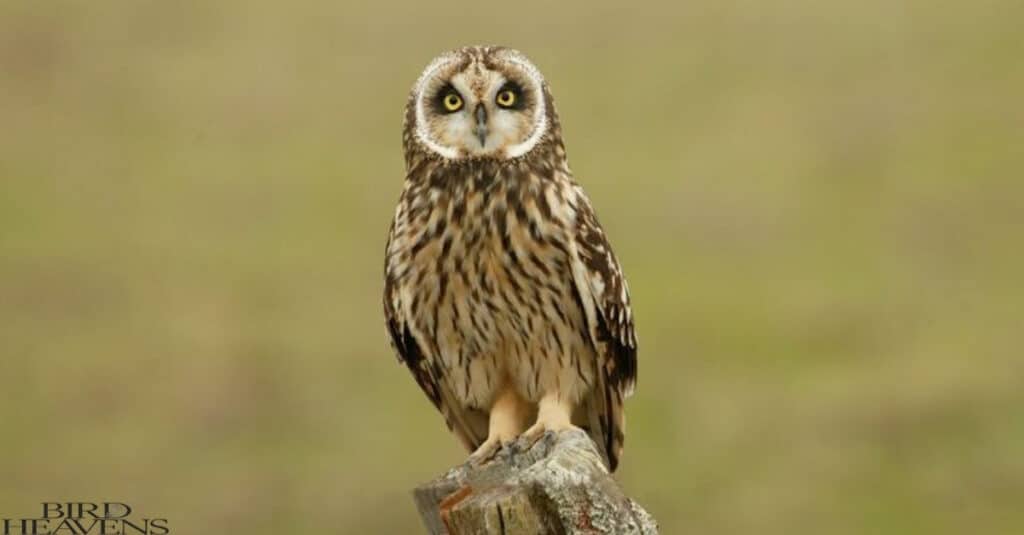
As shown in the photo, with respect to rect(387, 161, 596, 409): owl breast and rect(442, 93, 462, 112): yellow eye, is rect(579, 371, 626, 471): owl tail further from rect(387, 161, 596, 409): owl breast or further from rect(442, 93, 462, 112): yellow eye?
rect(442, 93, 462, 112): yellow eye

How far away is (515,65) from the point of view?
6160 mm

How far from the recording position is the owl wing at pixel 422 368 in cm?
643

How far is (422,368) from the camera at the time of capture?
6.64 meters

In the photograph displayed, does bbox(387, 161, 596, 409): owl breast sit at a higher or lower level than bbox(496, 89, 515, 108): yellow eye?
lower

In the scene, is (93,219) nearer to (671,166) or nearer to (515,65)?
(671,166)

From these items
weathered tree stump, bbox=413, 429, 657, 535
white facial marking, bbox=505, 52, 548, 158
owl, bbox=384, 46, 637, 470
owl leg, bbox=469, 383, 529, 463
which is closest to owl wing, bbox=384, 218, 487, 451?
owl, bbox=384, 46, 637, 470

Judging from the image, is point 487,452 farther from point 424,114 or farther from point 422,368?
point 424,114

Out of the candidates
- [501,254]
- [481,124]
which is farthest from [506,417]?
[481,124]

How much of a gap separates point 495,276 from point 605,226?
832 cm

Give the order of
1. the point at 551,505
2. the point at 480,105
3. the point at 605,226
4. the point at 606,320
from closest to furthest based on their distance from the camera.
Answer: the point at 551,505 < the point at 480,105 < the point at 606,320 < the point at 605,226

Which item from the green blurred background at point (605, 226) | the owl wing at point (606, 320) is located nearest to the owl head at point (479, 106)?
the owl wing at point (606, 320)

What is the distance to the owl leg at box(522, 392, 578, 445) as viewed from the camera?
6.26 meters

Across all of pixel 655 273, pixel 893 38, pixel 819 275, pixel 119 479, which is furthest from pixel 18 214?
pixel 893 38

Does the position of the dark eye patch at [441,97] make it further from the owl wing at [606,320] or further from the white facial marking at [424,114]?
the owl wing at [606,320]
